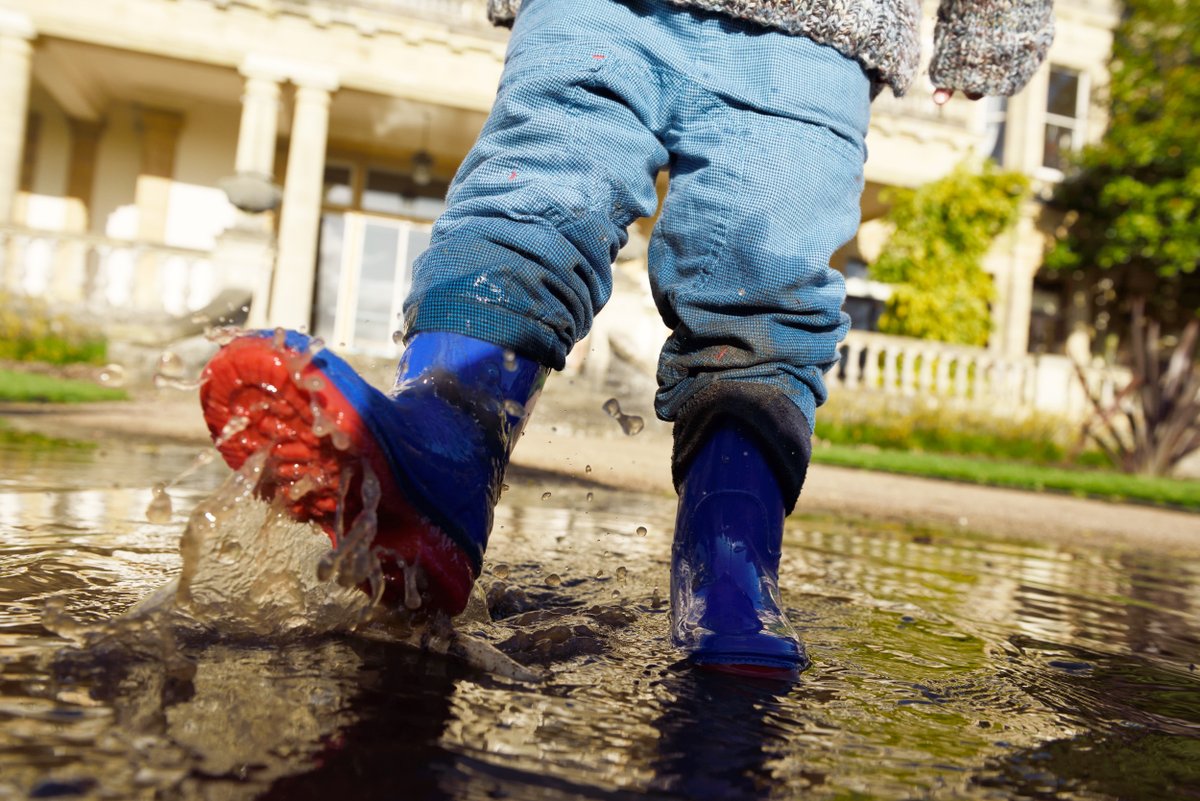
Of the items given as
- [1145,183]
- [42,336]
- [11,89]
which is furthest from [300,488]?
[1145,183]

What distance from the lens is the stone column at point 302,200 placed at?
11.6 meters

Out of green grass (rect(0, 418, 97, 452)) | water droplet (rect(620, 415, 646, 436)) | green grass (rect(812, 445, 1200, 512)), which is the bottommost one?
green grass (rect(0, 418, 97, 452))

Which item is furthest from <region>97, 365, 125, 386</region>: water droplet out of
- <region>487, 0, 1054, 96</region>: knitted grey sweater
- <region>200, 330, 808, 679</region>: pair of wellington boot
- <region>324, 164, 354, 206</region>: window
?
<region>324, 164, 354, 206</region>: window

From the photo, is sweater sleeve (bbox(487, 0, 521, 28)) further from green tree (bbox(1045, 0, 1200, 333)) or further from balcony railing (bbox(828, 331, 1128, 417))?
green tree (bbox(1045, 0, 1200, 333))

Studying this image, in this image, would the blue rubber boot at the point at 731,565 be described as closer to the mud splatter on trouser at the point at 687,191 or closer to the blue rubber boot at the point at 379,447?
the mud splatter on trouser at the point at 687,191

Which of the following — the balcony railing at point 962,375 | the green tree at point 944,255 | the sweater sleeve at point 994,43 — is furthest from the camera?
the green tree at point 944,255

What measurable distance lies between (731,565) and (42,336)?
9392mm

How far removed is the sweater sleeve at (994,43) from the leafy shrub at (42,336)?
870 centimetres

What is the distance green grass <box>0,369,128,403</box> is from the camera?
481cm

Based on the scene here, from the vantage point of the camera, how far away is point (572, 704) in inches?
33.8

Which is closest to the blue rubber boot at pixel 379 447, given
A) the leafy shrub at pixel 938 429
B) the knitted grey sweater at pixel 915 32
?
the knitted grey sweater at pixel 915 32

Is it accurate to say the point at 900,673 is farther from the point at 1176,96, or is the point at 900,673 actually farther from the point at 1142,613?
the point at 1176,96

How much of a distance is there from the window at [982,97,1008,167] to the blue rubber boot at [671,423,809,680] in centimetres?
1690

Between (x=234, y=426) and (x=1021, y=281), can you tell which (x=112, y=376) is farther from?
(x=1021, y=281)
